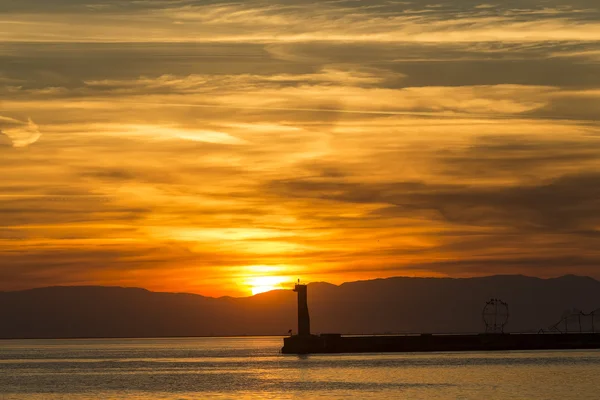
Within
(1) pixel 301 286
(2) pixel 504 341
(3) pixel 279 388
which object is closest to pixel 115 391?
(3) pixel 279 388

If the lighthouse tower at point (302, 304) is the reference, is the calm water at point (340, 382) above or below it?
below

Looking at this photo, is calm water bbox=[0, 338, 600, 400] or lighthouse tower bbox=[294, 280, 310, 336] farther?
lighthouse tower bbox=[294, 280, 310, 336]

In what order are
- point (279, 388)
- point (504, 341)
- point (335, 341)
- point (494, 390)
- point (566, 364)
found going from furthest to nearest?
1. point (504, 341)
2. point (335, 341)
3. point (566, 364)
4. point (279, 388)
5. point (494, 390)

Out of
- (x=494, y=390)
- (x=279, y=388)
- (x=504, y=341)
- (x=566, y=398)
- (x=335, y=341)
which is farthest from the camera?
(x=504, y=341)

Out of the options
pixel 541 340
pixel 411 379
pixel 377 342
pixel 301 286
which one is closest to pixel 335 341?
pixel 377 342

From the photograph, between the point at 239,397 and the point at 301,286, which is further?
the point at 301,286

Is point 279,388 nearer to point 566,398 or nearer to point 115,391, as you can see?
point 115,391

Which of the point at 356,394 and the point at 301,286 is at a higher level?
the point at 301,286

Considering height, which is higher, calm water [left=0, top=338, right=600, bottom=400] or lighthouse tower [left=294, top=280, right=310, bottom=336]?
lighthouse tower [left=294, top=280, right=310, bottom=336]

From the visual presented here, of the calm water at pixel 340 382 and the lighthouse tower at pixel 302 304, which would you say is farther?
the lighthouse tower at pixel 302 304

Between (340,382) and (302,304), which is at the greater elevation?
(302,304)

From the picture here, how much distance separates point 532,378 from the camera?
105062mm

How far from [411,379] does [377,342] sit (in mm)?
64249

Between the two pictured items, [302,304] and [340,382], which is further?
[302,304]
